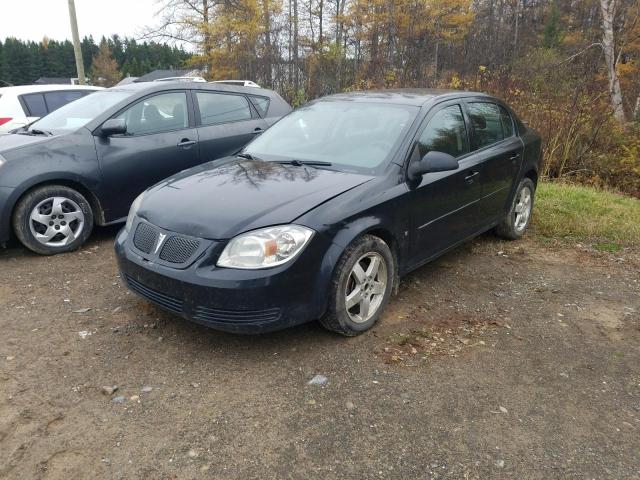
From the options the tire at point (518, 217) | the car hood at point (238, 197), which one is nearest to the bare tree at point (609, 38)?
the tire at point (518, 217)

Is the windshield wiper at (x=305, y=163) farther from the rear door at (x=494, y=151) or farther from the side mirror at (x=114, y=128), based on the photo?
the side mirror at (x=114, y=128)

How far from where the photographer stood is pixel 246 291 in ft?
9.66

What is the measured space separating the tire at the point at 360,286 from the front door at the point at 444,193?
1.40 ft

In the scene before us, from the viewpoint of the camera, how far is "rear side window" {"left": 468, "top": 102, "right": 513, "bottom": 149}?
4.71 m

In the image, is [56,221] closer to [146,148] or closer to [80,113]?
[146,148]

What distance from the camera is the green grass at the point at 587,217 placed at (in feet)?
19.5

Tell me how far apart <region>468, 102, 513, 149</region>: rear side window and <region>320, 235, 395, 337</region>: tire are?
1.77m

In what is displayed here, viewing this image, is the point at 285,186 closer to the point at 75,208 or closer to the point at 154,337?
the point at 154,337

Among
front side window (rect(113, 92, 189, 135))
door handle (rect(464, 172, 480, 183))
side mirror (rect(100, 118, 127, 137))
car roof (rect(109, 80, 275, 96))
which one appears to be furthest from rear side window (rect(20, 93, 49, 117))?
door handle (rect(464, 172, 480, 183))

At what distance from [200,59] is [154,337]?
28.8 metres

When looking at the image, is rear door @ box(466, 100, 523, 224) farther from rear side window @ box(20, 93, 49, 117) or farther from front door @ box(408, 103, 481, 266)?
rear side window @ box(20, 93, 49, 117)

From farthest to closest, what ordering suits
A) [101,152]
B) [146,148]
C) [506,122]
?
[146,148] → [506,122] → [101,152]

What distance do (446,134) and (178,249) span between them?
2446 millimetres

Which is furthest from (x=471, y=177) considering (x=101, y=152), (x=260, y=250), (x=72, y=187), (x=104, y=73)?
(x=104, y=73)
